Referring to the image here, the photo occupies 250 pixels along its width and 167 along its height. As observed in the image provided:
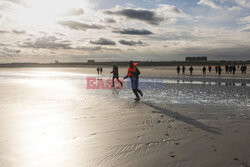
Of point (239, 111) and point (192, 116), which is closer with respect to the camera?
point (192, 116)

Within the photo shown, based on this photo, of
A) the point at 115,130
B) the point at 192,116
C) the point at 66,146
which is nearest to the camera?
the point at 66,146

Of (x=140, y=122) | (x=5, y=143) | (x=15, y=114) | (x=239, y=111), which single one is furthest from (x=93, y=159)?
(x=239, y=111)

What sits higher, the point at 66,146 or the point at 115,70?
the point at 115,70

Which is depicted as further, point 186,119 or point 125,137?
point 186,119

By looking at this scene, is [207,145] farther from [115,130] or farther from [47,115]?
[47,115]

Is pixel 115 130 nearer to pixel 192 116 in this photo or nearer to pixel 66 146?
pixel 66 146

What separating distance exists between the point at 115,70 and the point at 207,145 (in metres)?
13.4

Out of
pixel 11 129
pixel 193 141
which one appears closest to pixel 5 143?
pixel 11 129

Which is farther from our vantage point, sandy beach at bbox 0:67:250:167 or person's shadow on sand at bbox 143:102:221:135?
person's shadow on sand at bbox 143:102:221:135

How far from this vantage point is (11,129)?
579 centimetres

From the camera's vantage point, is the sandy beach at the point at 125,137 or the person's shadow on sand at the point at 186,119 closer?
the sandy beach at the point at 125,137

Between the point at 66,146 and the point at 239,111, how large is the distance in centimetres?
684

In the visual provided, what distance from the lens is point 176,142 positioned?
4781mm

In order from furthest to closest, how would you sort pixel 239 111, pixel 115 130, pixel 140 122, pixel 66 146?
pixel 239 111
pixel 140 122
pixel 115 130
pixel 66 146
